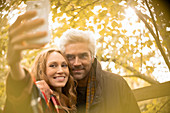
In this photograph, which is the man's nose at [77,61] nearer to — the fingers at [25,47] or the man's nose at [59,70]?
the man's nose at [59,70]

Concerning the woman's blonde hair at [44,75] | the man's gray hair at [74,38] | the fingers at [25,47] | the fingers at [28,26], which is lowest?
the woman's blonde hair at [44,75]

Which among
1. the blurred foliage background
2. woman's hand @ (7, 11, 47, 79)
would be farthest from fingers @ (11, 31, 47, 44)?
the blurred foliage background

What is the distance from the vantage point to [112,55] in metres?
3.96

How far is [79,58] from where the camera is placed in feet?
7.63

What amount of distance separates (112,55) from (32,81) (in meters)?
2.87

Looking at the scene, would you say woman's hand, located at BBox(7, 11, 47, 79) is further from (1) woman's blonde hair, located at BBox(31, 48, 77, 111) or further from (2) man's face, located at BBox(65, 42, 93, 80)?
(2) man's face, located at BBox(65, 42, 93, 80)

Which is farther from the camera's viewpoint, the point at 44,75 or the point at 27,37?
the point at 44,75

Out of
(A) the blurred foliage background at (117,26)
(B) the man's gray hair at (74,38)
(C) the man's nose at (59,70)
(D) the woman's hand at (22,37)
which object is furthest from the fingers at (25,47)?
(B) the man's gray hair at (74,38)

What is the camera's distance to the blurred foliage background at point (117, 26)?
7.36 ft

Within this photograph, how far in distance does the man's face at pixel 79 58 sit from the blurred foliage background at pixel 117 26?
0.54 meters

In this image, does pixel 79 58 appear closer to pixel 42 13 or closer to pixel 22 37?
pixel 42 13

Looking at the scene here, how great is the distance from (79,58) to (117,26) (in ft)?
3.18

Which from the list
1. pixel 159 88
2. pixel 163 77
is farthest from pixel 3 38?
pixel 163 77

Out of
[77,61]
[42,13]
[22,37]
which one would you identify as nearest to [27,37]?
[22,37]
